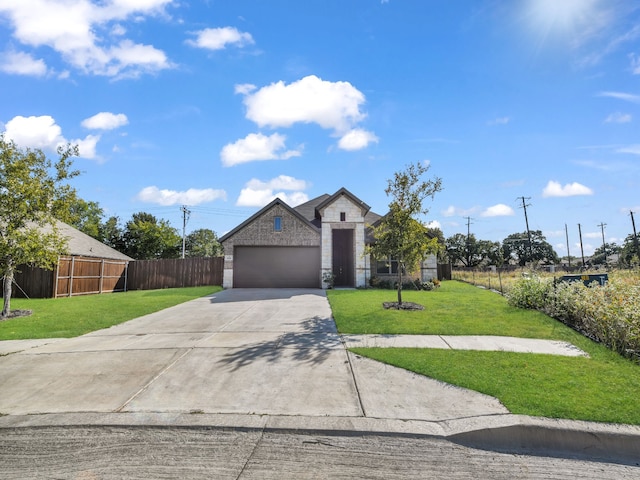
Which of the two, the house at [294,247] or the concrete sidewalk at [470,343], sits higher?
the house at [294,247]

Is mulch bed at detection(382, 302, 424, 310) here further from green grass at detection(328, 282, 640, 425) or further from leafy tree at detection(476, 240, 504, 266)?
leafy tree at detection(476, 240, 504, 266)

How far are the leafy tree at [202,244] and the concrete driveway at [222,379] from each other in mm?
48744

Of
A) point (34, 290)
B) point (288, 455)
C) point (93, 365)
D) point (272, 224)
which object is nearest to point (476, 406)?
point (288, 455)

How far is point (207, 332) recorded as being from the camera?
822cm

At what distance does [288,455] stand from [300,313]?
755 cm

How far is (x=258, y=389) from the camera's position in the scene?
4.79m

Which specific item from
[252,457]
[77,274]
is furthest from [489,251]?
[252,457]

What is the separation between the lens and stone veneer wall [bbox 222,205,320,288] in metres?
20.6

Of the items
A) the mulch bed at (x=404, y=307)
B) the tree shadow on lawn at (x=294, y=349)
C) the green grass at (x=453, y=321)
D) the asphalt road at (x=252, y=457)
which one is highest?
the mulch bed at (x=404, y=307)

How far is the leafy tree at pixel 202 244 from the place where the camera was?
55.1 metres

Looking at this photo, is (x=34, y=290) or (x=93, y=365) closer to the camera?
(x=93, y=365)

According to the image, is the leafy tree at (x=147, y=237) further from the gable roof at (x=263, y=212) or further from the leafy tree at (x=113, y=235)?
the gable roof at (x=263, y=212)

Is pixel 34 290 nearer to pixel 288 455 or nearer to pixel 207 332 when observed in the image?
pixel 207 332

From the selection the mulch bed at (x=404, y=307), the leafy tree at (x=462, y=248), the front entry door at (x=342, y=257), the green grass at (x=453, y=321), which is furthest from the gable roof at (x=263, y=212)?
the leafy tree at (x=462, y=248)
